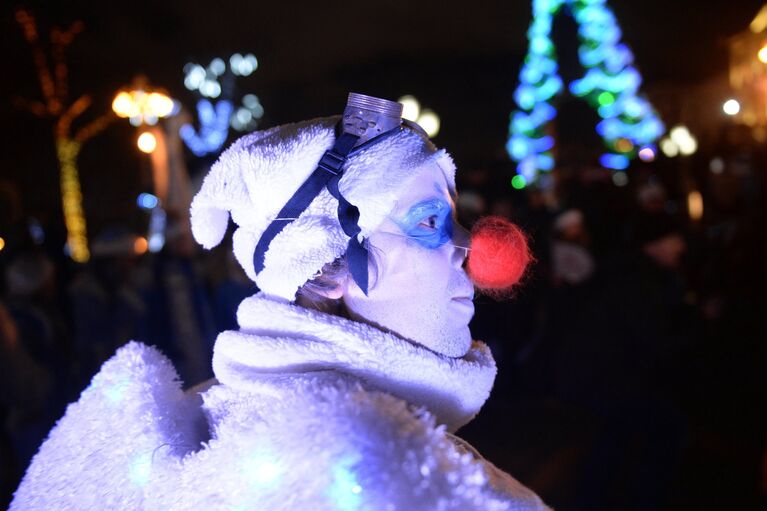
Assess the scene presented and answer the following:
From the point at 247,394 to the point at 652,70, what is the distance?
51.7 feet

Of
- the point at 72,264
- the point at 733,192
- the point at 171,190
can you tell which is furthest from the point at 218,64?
the point at 733,192

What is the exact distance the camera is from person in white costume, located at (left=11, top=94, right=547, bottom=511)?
0.88 m

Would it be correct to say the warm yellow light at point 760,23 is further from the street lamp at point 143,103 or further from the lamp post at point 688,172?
the street lamp at point 143,103

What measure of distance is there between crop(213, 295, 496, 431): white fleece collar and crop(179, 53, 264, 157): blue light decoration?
52.5ft

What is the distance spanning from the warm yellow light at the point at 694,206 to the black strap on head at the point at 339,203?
22.5 feet

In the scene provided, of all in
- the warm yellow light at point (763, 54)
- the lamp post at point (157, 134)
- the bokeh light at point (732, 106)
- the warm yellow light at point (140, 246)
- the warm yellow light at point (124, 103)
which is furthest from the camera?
the warm yellow light at point (124, 103)

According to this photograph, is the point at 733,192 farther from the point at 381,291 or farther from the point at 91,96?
the point at 91,96

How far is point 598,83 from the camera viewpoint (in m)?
15.3

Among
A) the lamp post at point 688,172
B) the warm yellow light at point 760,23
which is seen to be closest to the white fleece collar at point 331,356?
the warm yellow light at point 760,23

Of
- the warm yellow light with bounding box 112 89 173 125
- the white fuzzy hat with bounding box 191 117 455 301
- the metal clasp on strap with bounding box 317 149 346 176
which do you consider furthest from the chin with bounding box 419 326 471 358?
the warm yellow light with bounding box 112 89 173 125

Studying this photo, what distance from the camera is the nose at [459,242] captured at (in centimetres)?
133

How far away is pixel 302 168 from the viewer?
3.88 feet

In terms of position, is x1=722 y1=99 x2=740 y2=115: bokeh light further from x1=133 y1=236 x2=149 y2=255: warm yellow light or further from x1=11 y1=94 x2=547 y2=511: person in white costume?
x1=133 y1=236 x2=149 y2=255: warm yellow light

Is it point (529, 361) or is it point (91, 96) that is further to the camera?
point (91, 96)
